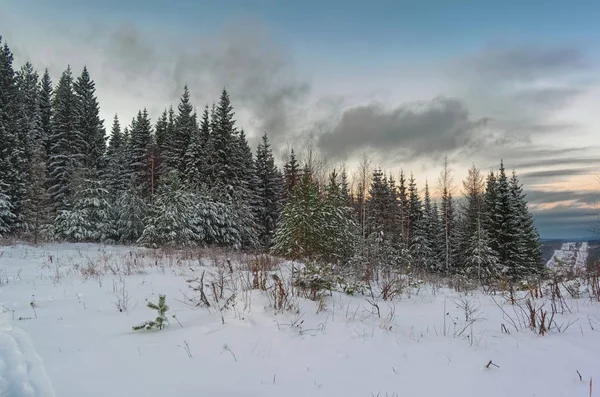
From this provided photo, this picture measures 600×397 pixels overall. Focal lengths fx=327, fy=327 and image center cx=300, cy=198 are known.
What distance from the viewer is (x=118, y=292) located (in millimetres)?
5312

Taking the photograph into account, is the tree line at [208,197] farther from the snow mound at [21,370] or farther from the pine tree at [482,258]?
the snow mound at [21,370]

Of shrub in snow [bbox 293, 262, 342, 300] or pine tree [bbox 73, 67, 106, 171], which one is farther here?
pine tree [bbox 73, 67, 106, 171]

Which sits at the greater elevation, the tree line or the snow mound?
the tree line

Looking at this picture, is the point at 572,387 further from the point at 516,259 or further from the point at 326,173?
the point at 326,173

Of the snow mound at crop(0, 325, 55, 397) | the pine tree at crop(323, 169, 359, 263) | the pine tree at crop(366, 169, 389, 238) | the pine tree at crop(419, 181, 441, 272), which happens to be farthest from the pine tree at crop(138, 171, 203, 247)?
the pine tree at crop(419, 181, 441, 272)

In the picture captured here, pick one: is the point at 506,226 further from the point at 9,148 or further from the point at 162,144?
the point at 9,148

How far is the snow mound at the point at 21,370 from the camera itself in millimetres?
2105

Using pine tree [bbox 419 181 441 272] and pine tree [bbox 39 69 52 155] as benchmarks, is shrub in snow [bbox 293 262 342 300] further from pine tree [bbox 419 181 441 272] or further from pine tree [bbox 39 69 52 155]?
pine tree [bbox 39 69 52 155]

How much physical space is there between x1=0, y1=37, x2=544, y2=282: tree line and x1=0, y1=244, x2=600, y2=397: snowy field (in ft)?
38.1

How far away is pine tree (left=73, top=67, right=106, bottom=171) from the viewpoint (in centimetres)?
3325

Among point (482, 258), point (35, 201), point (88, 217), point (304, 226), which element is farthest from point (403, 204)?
point (35, 201)

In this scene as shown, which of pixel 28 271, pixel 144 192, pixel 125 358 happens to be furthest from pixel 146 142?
A: pixel 125 358

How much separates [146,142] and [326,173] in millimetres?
18791

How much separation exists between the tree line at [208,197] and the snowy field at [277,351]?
457 inches
